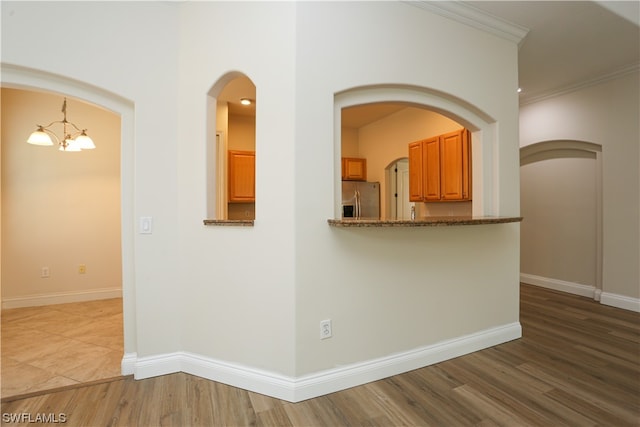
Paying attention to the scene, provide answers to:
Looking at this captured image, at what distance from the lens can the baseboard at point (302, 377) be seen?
80.7 inches

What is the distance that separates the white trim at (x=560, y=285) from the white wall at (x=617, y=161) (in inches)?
13.3

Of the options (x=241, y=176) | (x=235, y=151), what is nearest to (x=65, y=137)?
(x=235, y=151)

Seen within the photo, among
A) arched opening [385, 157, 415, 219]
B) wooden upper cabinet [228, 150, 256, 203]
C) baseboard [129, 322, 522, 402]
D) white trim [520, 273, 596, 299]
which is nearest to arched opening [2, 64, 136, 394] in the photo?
baseboard [129, 322, 522, 402]

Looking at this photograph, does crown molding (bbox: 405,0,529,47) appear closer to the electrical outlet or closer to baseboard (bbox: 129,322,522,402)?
the electrical outlet

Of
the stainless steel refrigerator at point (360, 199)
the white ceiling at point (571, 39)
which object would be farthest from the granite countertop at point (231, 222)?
the stainless steel refrigerator at point (360, 199)

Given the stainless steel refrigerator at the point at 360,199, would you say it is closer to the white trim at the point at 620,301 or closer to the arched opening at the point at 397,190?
the arched opening at the point at 397,190

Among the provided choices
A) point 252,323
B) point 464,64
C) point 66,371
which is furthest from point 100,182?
point 464,64

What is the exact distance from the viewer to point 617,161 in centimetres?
384

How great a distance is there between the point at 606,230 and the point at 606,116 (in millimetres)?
1484

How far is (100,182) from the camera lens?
4.31 meters

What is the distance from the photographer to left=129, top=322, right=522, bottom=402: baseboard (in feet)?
6.72

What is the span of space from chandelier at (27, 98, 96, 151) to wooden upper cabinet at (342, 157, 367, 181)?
3.94 metres

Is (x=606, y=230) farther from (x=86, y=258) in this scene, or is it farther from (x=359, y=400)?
(x=86, y=258)

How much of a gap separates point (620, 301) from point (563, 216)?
1.34 metres
